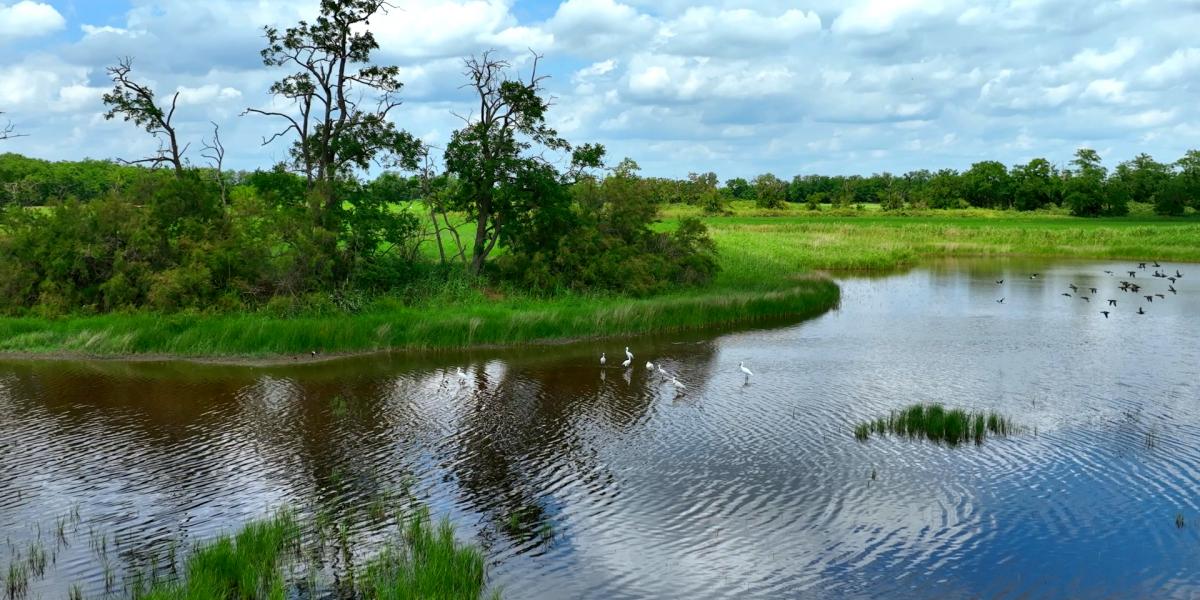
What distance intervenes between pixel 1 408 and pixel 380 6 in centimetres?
2182

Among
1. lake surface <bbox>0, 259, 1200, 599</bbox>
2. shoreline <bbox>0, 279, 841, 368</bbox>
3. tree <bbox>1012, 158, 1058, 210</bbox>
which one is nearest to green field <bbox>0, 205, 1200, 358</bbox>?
shoreline <bbox>0, 279, 841, 368</bbox>

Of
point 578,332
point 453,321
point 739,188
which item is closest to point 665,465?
point 453,321

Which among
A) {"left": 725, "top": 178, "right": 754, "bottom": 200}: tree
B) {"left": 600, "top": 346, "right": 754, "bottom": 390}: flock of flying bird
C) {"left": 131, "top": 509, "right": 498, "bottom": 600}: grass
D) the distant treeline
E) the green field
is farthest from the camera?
{"left": 725, "top": 178, "right": 754, "bottom": 200}: tree

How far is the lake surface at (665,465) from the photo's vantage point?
12797mm

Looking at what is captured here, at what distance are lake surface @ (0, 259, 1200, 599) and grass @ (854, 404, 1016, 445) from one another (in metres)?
0.50

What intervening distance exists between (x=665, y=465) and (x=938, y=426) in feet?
21.0

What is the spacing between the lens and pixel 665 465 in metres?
17.4

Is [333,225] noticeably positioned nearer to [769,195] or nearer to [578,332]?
[578,332]

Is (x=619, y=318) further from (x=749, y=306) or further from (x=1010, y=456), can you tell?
(x=1010, y=456)

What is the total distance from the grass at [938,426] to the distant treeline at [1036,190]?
324ft

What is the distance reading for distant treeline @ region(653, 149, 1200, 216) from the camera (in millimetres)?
118750

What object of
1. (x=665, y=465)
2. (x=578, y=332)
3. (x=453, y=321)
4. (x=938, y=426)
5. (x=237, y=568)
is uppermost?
(x=453, y=321)

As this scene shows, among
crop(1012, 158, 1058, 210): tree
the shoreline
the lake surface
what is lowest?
the lake surface

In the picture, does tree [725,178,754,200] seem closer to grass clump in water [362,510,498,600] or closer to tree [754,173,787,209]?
tree [754,173,787,209]
